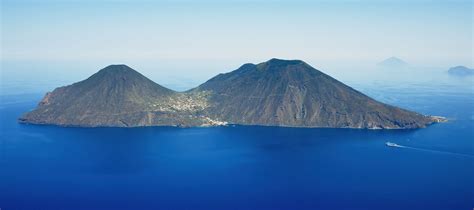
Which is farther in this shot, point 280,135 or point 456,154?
point 280,135

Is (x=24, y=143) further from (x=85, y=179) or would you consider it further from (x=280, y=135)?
(x=280, y=135)

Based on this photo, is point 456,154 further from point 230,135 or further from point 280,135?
point 230,135

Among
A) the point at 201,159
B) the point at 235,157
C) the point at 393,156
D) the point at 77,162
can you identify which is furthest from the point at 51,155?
the point at 393,156

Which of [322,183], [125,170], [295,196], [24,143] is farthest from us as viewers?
[24,143]

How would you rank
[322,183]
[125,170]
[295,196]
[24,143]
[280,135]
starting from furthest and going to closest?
[280,135] → [24,143] → [125,170] → [322,183] → [295,196]

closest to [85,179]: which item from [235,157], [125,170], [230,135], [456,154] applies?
[125,170]

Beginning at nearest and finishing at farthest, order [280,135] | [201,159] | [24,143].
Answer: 1. [201,159]
2. [24,143]
3. [280,135]
